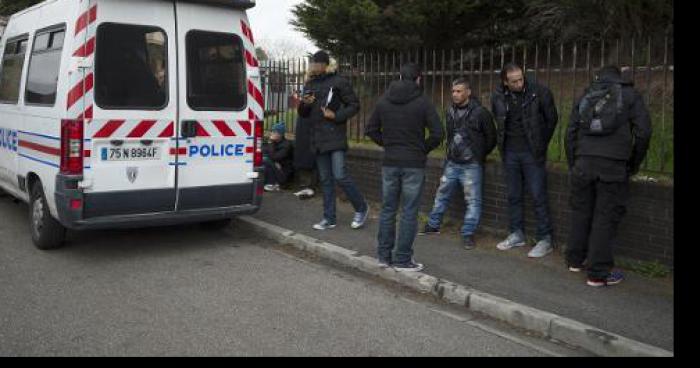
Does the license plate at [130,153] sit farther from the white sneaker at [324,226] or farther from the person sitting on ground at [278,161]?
the person sitting on ground at [278,161]

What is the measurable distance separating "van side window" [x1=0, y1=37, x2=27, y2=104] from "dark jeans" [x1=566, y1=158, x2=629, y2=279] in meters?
5.72

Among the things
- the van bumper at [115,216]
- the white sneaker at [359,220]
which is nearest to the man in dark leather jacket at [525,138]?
the white sneaker at [359,220]

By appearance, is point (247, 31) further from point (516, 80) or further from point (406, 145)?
point (516, 80)

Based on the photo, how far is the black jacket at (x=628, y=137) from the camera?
508cm

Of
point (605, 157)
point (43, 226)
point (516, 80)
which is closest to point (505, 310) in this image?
point (605, 157)

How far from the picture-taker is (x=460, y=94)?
659 cm

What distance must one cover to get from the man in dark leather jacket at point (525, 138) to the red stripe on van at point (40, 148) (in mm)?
3980

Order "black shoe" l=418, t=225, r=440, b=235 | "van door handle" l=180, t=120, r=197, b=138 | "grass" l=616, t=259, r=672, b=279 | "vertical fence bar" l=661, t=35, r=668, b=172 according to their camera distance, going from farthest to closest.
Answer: "black shoe" l=418, t=225, r=440, b=235
"van door handle" l=180, t=120, r=197, b=138
"vertical fence bar" l=661, t=35, r=668, b=172
"grass" l=616, t=259, r=672, b=279

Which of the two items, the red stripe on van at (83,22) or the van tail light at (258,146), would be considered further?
the van tail light at (258,146)

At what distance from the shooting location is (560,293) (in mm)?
5141

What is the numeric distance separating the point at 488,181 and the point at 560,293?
6.72 ft

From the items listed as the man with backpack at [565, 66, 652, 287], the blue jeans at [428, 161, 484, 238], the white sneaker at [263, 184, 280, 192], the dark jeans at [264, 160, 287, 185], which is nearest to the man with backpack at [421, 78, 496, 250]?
the blue jeans at [428, 161, 484, 238]

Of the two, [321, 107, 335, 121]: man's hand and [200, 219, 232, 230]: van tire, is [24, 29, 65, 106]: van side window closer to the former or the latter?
[200, 219, 232, 230]: van tire

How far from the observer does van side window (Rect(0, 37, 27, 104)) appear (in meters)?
7.25
